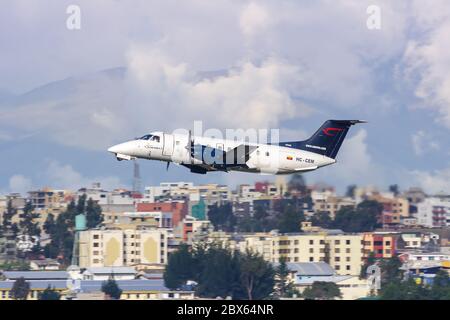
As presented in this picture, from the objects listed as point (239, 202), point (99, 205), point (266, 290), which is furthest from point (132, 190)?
point (266, 290)

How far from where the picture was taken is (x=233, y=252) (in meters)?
65.1

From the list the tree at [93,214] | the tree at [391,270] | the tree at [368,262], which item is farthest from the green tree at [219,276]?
the tree at [93,214]

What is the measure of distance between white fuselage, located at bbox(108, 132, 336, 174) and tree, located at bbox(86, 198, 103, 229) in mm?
54508

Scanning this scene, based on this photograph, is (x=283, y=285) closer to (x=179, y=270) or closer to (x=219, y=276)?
(x=219, y=276)

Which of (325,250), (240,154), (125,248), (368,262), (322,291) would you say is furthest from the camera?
(125,248)

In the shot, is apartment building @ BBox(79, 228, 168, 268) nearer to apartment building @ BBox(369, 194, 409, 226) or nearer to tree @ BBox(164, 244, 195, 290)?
tree @ BBox(164, 244, 195, 290)

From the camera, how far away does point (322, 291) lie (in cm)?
5997

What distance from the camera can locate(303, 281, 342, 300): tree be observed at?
59.0 m

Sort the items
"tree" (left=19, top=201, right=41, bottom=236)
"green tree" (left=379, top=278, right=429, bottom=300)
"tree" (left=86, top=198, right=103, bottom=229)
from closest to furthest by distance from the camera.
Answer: "green tree" (left=379, top=278, right=429, bottom=300)
"tree" (left=86, top=198, right=103, bottom=229)
"tree" (left=19, top=201, right=41, bottom=236)

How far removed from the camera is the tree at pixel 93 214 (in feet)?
319

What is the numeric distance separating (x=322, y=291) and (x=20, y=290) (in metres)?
16.7

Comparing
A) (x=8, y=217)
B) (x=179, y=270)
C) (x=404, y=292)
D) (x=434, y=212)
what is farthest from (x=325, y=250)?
(x=8, y=217)

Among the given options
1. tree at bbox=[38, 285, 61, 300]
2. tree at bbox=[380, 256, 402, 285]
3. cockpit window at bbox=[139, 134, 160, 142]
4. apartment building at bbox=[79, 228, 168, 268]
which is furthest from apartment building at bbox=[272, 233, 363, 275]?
cockpit window at bbox=[139, 134, 160, 142]

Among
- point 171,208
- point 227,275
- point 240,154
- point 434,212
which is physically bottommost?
point 227,275
